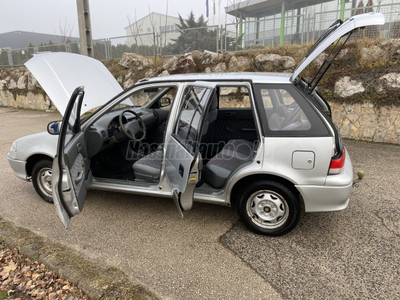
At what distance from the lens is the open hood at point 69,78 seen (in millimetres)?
3131

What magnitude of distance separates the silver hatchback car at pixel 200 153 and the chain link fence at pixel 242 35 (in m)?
6.85

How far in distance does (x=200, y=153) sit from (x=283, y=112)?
3.14 feet

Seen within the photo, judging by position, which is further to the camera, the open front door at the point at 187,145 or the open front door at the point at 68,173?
the open front door at the point at 187,145

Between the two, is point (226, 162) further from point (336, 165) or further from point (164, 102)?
point (164, 102)

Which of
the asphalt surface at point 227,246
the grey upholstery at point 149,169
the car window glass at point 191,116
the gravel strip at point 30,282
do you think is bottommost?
the gravel strip at point 30,282

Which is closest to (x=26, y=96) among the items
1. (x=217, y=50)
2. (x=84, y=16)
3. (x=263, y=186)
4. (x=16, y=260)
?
(x=84, y=16)

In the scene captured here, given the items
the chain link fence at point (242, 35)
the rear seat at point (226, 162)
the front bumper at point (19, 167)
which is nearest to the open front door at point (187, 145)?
the rear seat at point (226, 162)

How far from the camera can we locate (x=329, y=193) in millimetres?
2721

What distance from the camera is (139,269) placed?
2.63 meters

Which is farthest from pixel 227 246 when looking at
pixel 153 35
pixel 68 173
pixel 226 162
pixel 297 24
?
pixel 153 35

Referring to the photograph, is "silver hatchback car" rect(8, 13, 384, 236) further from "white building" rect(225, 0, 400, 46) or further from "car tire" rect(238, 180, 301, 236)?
"white building" rect(225, 0, 400, 46)

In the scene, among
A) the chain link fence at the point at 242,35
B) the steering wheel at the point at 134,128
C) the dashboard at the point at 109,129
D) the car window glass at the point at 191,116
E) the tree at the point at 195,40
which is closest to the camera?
the car window glass at the point at 191,116

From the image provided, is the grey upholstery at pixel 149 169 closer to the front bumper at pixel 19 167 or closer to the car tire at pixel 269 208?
the car tire at pixel 269 208

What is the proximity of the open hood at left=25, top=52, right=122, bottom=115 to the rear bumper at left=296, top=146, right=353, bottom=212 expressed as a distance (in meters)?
2.64
